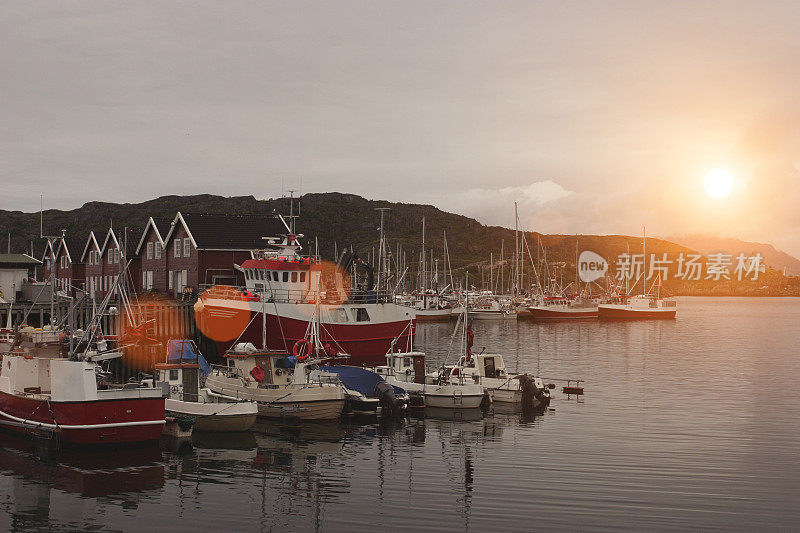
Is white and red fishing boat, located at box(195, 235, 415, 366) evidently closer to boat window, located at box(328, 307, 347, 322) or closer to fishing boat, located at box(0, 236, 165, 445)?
boat window, located at box(328, 307, 347, 322)

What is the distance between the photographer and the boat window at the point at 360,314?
52000mm

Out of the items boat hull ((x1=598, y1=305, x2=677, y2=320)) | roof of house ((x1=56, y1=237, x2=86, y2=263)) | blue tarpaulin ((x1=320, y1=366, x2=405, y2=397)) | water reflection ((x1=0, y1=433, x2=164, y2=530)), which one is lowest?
water reflection ((x1=0, y1=433, x2=164, y2=530))

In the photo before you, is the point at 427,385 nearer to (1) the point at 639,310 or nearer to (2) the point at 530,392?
(2) the point at 530,392

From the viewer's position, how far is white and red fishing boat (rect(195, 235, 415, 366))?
47.0 m

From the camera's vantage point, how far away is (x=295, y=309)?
156 feet

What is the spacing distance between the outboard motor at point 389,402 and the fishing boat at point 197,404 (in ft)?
20.0

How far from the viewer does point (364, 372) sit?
34.8m

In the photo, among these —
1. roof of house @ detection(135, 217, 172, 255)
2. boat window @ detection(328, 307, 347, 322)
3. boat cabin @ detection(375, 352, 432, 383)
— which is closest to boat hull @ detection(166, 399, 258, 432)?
boat cabin @ detection(375, 352, 432, 383)

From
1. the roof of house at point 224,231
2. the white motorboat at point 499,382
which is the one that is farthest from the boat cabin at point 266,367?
the roof of house at point 224,231

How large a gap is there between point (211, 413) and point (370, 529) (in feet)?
38.3

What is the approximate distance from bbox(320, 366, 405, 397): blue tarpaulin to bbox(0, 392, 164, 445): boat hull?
392 inches

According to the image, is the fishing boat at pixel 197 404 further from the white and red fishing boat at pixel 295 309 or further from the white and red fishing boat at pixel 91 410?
the white and red fishing boat at pixel 295 309

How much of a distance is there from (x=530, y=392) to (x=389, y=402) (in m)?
7.56

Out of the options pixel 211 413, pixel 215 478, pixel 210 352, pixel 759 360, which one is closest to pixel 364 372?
pixel 211 413
